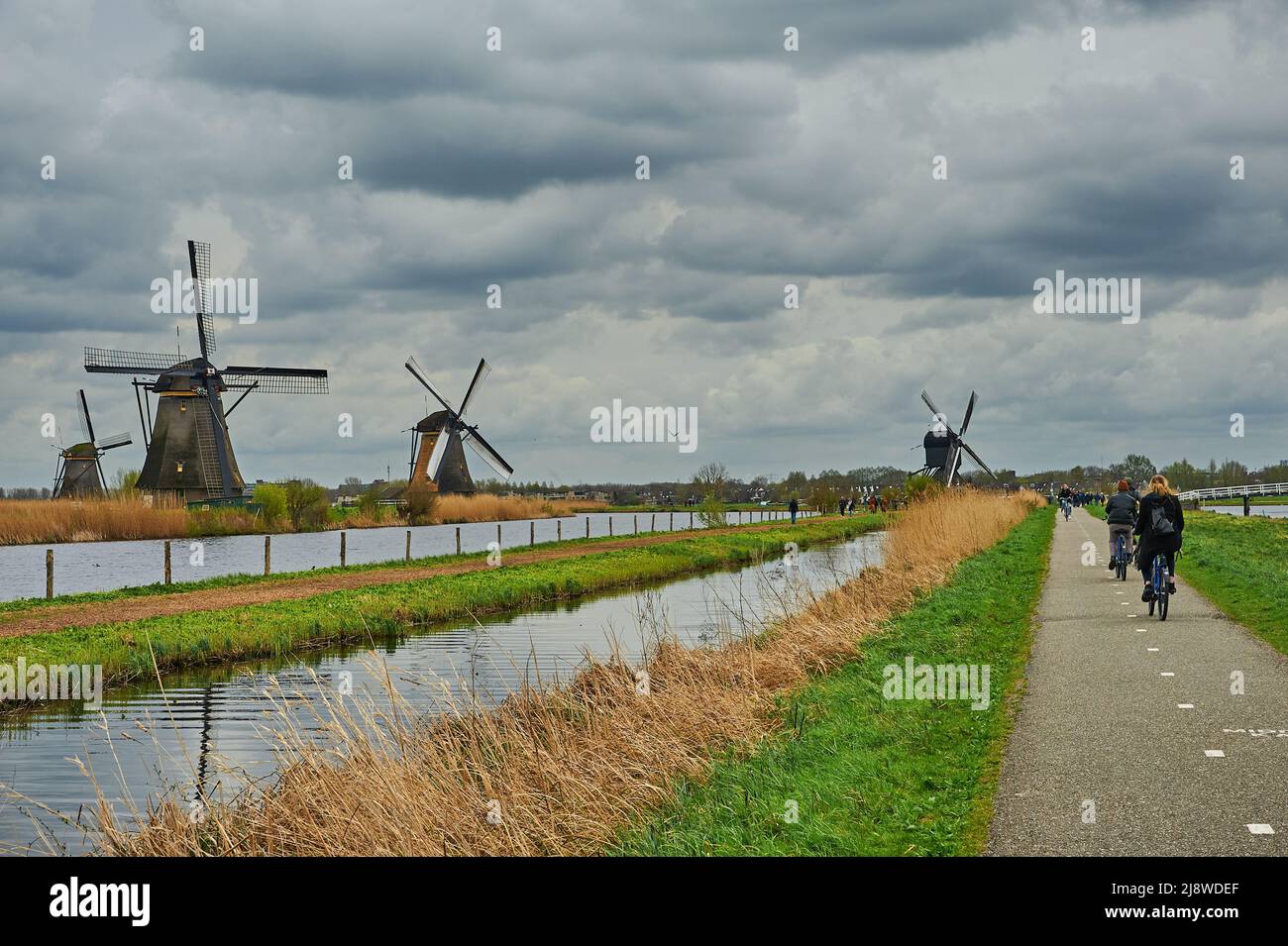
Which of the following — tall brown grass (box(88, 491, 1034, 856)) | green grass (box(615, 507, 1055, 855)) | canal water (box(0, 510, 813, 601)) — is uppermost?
green grass (box(615, 507, 1055, 855))

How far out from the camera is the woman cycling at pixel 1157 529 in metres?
17.0

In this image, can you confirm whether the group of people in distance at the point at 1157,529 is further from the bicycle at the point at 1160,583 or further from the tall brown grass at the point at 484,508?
the tall brown grass at the point at 484,508

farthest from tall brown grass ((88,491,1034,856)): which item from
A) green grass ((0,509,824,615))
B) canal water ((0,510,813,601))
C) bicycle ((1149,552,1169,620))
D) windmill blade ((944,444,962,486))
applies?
windmill blade ((944,444,962,486))

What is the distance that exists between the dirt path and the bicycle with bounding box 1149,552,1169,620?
63.3 feet

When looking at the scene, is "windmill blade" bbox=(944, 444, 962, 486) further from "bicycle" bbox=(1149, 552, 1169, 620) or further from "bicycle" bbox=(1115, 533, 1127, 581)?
"bicycle" bbox=(1149, 552, 1169, 620)

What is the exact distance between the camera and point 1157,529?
1717 cm

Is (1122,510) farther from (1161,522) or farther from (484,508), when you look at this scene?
(484,508)

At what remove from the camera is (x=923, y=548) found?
3006 cm

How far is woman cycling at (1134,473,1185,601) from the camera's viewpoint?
55.8 feet

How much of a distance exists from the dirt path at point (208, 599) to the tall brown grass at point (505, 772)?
1453 centimetres

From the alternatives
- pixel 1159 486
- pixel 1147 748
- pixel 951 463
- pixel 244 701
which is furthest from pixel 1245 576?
pixel 951 463

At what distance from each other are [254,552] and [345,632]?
32054 mm
